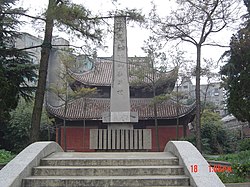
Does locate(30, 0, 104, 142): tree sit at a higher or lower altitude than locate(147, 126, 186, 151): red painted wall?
higher

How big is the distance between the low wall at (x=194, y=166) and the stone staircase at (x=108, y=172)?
14 centimetres

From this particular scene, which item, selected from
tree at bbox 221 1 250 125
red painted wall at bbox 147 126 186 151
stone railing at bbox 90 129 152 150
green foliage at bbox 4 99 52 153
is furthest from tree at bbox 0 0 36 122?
green foliage at bbox 4 99 52 153

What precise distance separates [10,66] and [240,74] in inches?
313

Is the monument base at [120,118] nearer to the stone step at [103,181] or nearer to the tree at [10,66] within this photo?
the tree at [10,66]

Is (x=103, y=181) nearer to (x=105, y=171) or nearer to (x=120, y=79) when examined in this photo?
(x=105, y=171)

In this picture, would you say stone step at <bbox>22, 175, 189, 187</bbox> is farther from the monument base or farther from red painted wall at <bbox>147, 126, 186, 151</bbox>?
red painted wall at <bbox>147, 126, 186, 151</bbox>

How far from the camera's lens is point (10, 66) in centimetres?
992

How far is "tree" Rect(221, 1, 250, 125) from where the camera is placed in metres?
10.7

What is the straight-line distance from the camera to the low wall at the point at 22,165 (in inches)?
167

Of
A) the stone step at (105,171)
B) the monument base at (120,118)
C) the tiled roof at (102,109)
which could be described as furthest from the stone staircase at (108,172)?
the tiled roof at (102,109)

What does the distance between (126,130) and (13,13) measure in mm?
4207

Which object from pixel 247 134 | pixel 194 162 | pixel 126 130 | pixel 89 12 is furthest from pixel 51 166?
pixel 247 134

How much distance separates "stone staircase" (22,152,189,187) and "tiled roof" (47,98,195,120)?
43.0 ft
